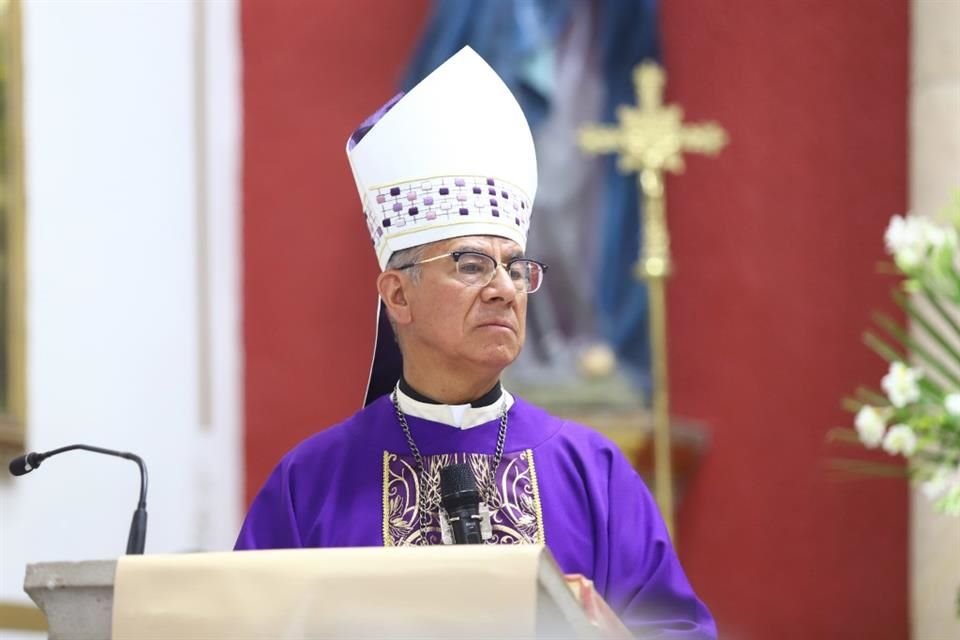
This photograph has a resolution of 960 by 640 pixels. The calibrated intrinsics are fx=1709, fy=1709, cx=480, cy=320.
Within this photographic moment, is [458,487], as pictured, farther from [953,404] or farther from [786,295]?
[786,295]

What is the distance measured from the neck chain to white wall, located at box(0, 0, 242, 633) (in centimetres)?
266

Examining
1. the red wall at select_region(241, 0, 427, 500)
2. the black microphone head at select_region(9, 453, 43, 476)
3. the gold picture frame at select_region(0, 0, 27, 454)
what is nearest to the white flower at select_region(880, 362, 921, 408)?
the black microphone head at select_region(9, 453, 43, 476)

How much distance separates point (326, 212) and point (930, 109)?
235cm

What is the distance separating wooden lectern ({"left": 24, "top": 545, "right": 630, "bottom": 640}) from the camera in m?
2.36

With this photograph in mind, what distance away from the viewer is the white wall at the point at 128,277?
5.80m

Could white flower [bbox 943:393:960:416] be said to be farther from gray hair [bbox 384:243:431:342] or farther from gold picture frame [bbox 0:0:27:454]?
gold picture frame [bbox 0:0:27:454]

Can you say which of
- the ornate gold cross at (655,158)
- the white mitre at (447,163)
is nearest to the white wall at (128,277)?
the ornate gold cross at (655,158)

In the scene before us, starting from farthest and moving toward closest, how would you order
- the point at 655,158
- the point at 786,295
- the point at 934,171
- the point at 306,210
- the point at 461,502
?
the point at 306,210 < the point at 786,295 < the point at 655,158 < the point at 934,171 < the point at 461,502

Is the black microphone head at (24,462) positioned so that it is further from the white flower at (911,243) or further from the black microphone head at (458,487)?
the white flower at (911,243)

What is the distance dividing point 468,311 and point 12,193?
115 inches

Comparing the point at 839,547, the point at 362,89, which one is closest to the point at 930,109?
the point at 839,547

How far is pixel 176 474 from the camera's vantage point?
641 centimetres

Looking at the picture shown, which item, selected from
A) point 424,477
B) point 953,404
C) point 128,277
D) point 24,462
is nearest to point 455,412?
point 424,477

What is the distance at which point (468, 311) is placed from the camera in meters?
3.26
